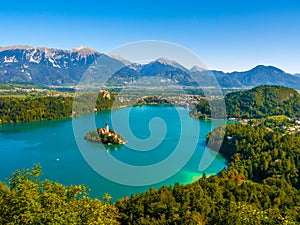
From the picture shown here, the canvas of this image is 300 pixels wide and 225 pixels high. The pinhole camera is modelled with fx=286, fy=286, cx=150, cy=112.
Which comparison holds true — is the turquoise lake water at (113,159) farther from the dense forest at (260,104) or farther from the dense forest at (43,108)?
the dense forest at (260,104)

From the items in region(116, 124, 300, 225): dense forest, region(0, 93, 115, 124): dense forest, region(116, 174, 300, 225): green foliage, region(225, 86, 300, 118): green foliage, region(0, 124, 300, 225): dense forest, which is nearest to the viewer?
region(0, 124, 300, 225): dense forest

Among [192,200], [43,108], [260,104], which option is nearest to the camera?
[192,200]

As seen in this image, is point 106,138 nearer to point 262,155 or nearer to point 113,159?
point 113,159

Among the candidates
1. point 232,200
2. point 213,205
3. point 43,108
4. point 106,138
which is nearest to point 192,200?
point 213,205

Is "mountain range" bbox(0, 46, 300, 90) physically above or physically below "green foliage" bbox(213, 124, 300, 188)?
above

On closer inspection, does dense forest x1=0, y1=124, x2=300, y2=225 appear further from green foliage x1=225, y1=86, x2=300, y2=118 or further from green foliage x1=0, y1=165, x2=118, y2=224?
green foliage x1=225, y1=86, x2=300, y2=118

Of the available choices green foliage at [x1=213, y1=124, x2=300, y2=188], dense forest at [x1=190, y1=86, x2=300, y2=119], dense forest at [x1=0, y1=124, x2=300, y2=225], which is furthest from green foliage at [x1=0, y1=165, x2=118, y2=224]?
dense forest at [x1=190, y1=86, x2=300, y2=119]

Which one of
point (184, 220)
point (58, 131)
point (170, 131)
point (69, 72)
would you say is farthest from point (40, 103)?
point (69, 72)

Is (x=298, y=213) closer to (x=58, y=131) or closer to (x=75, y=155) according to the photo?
(x=75, y=155)

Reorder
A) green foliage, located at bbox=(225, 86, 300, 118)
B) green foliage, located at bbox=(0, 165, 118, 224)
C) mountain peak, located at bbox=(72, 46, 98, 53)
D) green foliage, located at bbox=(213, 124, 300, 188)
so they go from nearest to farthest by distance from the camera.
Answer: green foliage, located at bbox=(0, 165, 118, 224) → green foliage, located at bbox=(213, 124, 300, 188) → green foliage, located at bbox=(225, 86, 300, 118) → mountain peak, located at bbox=(72, 46, 98, 53)
